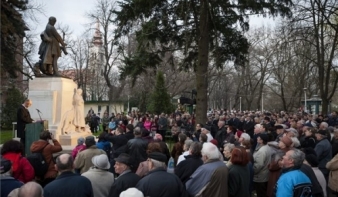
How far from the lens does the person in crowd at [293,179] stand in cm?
527

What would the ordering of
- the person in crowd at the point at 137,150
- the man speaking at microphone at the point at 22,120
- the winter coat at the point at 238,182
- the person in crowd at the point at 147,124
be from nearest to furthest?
the winter coat at the point at 238,182
the person in crowd at the point at 137,150
the man speaking at microphone at the point at 22,120
the person in crowd at the point at 147,124

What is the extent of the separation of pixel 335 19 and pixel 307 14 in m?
4.11

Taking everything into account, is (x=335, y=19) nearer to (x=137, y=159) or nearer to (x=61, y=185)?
(x=137, y=159)

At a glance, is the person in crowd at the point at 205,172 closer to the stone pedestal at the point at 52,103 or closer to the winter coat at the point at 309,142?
the winter coat at the point at 309,142

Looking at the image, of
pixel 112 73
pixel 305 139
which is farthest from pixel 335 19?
pixel 112 73

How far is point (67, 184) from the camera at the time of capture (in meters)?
4.84

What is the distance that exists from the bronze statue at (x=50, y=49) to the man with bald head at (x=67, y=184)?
1078cm

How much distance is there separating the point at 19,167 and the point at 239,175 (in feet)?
10.7

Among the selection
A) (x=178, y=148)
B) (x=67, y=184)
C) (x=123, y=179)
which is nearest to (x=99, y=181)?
(x=123, y=179)

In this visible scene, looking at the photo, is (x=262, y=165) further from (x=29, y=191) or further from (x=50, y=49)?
(x=50, y=49)

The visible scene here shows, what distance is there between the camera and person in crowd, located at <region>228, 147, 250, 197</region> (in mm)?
5859

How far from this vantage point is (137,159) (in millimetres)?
8766

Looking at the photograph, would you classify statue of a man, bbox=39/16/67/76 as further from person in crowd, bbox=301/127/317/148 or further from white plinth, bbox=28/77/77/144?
person in crowd, bbox=301/127/317/148

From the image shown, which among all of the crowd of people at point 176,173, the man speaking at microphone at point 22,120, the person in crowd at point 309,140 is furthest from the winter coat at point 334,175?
the man speaking at microphone at point 22,120
